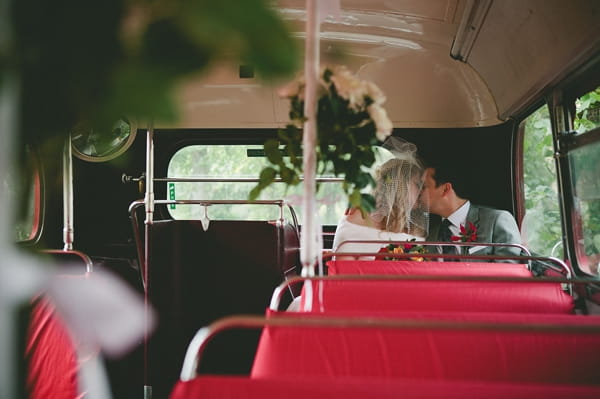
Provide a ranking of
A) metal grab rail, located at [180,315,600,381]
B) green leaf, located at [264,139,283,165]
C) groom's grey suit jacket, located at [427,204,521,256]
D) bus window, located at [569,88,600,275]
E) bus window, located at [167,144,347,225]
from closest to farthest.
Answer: metal grab rail, located at [180,315,600,381]
green leaf, located at [264,139,283,165]
bus window, located at [569,88,600,275]
groom's grey suit jacket, located at [427,204,521,256]
bus window, located at [167,144,347,225]

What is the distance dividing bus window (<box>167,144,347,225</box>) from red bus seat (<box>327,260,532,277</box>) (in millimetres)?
1463

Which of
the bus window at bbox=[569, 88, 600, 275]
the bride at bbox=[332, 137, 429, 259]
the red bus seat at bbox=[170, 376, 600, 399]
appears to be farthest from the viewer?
the bride at bbox=[332, 137, 429, 259]

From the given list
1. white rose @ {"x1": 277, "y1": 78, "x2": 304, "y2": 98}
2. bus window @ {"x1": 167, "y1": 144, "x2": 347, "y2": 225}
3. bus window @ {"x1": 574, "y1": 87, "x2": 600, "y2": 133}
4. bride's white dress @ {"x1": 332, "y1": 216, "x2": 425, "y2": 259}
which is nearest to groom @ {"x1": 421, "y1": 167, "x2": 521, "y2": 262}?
bride's white dress @ {"x1": 332, "y1": 216, "x2": 425, "y2": 259}

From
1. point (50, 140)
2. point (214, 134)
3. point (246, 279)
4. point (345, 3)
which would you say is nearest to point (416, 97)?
point (345, 3)

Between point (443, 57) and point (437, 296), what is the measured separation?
Result: 2.43 m

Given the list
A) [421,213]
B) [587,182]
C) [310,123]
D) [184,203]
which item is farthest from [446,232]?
[310,123]

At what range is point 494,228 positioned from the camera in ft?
12.4

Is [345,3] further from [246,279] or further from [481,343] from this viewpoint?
[481,343]

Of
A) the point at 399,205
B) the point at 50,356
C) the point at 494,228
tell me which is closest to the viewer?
the point at 50,356

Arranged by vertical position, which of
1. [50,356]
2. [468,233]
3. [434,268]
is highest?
[468,233]

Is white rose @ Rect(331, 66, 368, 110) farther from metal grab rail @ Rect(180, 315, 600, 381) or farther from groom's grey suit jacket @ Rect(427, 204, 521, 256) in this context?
groom's grey suit jacket @ Rect(427, 204, 521, 256)

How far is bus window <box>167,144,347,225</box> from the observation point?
14.1ft

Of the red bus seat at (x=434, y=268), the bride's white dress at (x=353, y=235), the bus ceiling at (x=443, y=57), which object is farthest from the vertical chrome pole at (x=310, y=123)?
the bride's white dress at (x=353, y=235)

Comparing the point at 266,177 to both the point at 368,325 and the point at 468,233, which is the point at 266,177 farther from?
the point at 468,233
